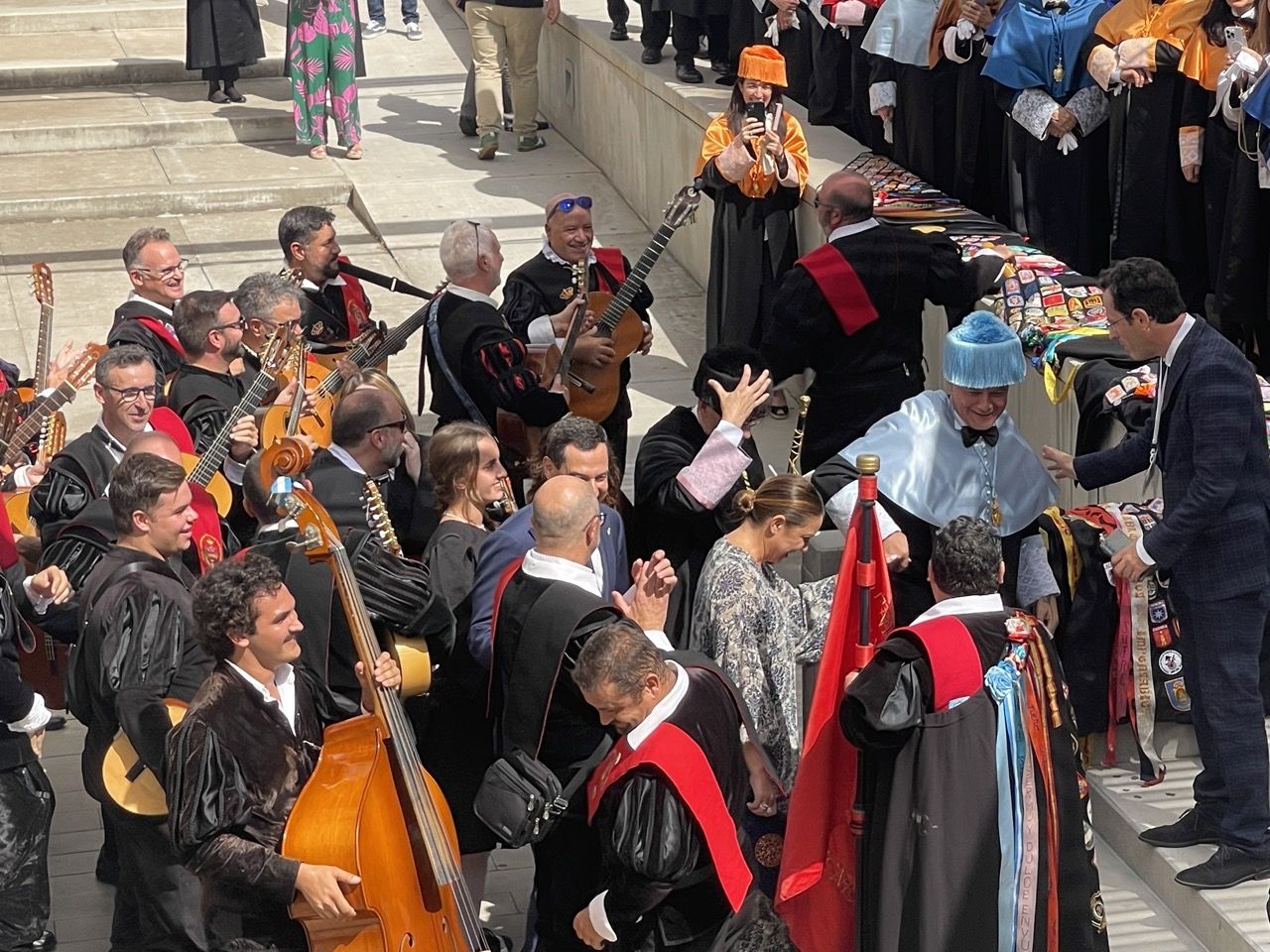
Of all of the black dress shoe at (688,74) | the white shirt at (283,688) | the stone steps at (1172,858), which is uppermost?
the black dress shoe at (688,74)

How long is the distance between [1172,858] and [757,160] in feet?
14.2

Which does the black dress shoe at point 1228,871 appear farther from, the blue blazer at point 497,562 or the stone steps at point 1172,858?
the blue blazer at point 497,562

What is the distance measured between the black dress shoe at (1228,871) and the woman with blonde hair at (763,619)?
4.39ft

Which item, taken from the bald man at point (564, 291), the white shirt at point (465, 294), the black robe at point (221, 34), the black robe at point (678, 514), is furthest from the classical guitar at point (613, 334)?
the black robe at point (221, 34)

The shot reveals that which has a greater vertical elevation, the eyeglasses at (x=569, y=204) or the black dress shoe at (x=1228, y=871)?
the eyeglasses at (x=569, y=204)

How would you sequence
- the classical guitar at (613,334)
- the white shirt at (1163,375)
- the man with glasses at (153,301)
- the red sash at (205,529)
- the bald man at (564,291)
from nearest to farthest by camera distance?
the white shirt at (1163,375)
the red sash at (205,529)
the man with glasses at (153,301)
the classical guitar at (613,334)
the bald man at (564,291)

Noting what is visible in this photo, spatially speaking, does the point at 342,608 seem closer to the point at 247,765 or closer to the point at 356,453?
the point at 247,765

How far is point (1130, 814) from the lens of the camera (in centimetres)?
620

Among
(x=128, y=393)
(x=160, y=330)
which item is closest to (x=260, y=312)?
(x=160, y=330)

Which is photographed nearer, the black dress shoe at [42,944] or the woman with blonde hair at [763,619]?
the woman with blonde hair at [763,619]

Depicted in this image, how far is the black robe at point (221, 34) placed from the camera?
14500mm

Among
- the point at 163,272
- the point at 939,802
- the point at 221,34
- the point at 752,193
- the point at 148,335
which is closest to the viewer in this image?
the point at 939,802

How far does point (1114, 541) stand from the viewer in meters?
6.21

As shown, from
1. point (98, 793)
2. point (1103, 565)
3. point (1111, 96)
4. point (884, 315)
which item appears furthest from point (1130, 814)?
point (1111, 96)
